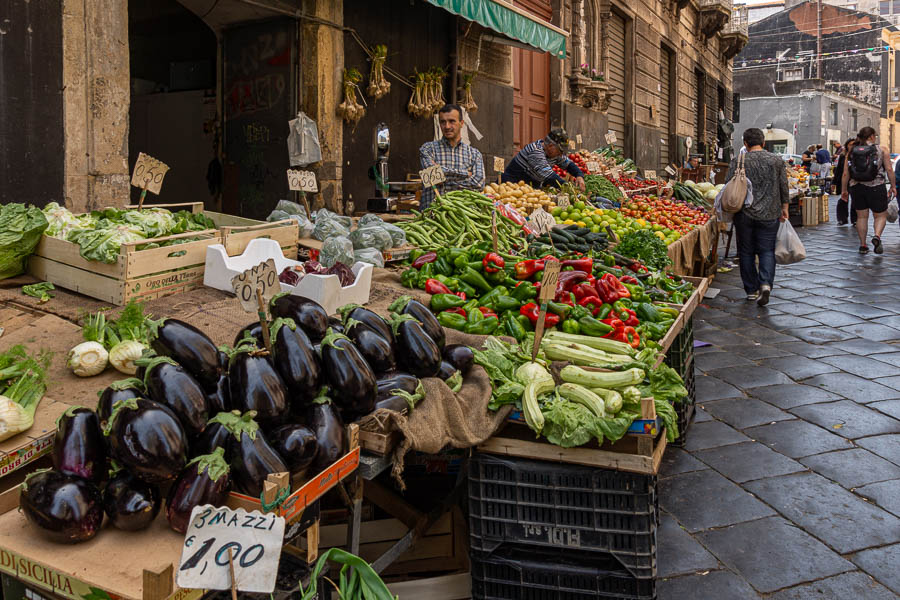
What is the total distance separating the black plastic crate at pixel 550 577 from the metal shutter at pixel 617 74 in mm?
15033

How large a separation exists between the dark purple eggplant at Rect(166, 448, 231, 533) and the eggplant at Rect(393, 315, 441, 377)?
94cm

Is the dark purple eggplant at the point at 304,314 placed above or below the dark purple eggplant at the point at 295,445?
above

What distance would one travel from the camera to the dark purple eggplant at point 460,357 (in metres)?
2.95

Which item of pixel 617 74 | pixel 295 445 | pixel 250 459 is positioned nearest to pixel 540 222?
pixel 295 445

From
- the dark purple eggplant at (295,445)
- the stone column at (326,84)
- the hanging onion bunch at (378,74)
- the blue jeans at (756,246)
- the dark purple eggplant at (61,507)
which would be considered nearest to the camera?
the dark purple eggplant at (61,507)

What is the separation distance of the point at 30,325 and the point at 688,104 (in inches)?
904

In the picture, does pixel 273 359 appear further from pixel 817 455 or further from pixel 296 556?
pixel 817 455

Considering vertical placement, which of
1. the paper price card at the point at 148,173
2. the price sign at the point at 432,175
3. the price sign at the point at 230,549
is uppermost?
the price sign at the point at 432,175

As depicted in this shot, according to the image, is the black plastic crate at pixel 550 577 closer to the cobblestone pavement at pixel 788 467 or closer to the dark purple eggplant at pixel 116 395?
the cobblestone pavement at pixel 788 467

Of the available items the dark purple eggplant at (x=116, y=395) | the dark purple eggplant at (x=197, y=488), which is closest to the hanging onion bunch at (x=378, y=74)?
the dark purple eggplant at (x=116, y=395)

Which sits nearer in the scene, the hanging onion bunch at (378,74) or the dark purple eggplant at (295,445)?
the dark purple eggplant at (295,445)

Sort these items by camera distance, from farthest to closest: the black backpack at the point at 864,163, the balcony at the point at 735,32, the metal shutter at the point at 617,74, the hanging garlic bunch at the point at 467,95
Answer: the balcony at the point at 735,32 < the metal shutter at the point at 617,74 < the black backpack at the point at 864,163 < the hanging garlic bunch at the point at 467,95

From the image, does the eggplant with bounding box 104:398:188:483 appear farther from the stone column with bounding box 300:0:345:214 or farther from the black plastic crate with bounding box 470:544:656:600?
the stone column with bounding box 300:0:345:214

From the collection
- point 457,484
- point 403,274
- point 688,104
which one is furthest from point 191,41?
point 688,104
